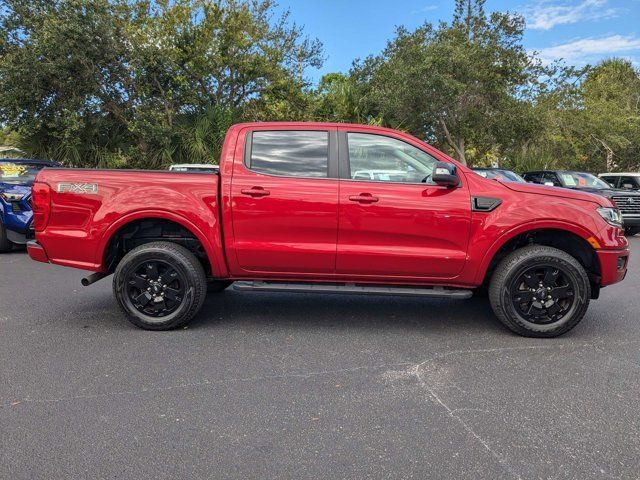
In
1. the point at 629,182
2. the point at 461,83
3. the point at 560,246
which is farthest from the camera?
the point at 461,83

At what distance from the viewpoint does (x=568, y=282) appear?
14.1 ft

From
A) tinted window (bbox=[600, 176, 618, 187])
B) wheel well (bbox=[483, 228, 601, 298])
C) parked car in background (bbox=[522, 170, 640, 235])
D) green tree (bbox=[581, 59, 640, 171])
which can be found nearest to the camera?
wheel well (bbox=[483, 228, 601, 298])

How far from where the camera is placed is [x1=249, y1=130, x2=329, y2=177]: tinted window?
176 inches

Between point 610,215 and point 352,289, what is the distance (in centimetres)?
247

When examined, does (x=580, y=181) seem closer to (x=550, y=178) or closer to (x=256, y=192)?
(x=550, y=178)

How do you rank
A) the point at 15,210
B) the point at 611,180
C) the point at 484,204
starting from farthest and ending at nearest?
the point at 611,180 < the point at 15,210 < the point at 484,204

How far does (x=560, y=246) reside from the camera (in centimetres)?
465

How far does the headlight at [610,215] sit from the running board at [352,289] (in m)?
1.37

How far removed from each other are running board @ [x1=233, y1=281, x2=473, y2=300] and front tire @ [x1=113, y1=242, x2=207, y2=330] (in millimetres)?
432

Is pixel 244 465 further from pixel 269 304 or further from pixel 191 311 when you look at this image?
pixel 269 304

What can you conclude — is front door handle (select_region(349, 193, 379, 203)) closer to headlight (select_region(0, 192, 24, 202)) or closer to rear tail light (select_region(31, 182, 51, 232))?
Answer: rear tail light (select_region(31, 182, 51, 232))

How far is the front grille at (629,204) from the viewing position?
12.1m

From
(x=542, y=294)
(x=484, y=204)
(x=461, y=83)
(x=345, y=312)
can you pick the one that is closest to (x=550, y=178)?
(x=461, y=83)

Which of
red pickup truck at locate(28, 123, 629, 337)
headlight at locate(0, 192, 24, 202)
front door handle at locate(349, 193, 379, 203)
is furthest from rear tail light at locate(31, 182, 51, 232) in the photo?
headlight at locate(0, 192, 24, 202)
